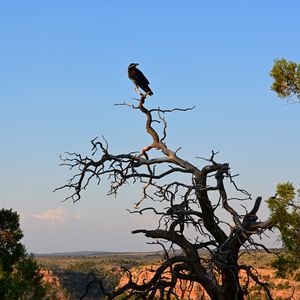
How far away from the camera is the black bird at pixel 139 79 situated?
54.2 ft

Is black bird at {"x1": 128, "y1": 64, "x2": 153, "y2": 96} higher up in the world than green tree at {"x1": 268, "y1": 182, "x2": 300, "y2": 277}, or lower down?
higher up

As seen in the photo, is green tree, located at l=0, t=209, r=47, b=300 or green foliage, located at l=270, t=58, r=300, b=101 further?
green tree, located at l=0, t=209, r=47, b=300

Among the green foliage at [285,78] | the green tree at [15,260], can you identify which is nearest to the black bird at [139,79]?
the green foliage at [285,78]

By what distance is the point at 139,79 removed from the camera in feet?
54.4

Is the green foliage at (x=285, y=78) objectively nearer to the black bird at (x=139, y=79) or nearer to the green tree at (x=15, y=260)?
the black bird at (x=139, y=79)

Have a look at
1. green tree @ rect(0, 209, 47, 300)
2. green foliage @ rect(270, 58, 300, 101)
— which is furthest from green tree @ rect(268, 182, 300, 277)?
green tree @ rect(0, 209, 47, 300)

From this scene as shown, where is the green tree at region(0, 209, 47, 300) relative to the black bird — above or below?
below

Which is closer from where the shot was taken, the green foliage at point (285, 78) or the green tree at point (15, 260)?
the green foliage at point (285, 78)

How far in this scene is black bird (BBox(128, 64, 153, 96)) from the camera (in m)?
16.5

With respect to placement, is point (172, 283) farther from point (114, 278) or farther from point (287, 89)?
point (114, 278)

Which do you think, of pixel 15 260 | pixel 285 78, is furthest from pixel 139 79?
pixel 15 260

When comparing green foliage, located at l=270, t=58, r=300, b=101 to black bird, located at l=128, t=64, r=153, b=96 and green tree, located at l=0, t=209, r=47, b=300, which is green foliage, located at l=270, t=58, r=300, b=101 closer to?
black bird, located at l=128, t=64, r=153, b=96

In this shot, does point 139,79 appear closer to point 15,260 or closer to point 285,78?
point 285,78

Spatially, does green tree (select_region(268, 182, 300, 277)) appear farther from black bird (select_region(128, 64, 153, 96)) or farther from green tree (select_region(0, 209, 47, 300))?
green tree (select_region(0, 209, 47, 300))
